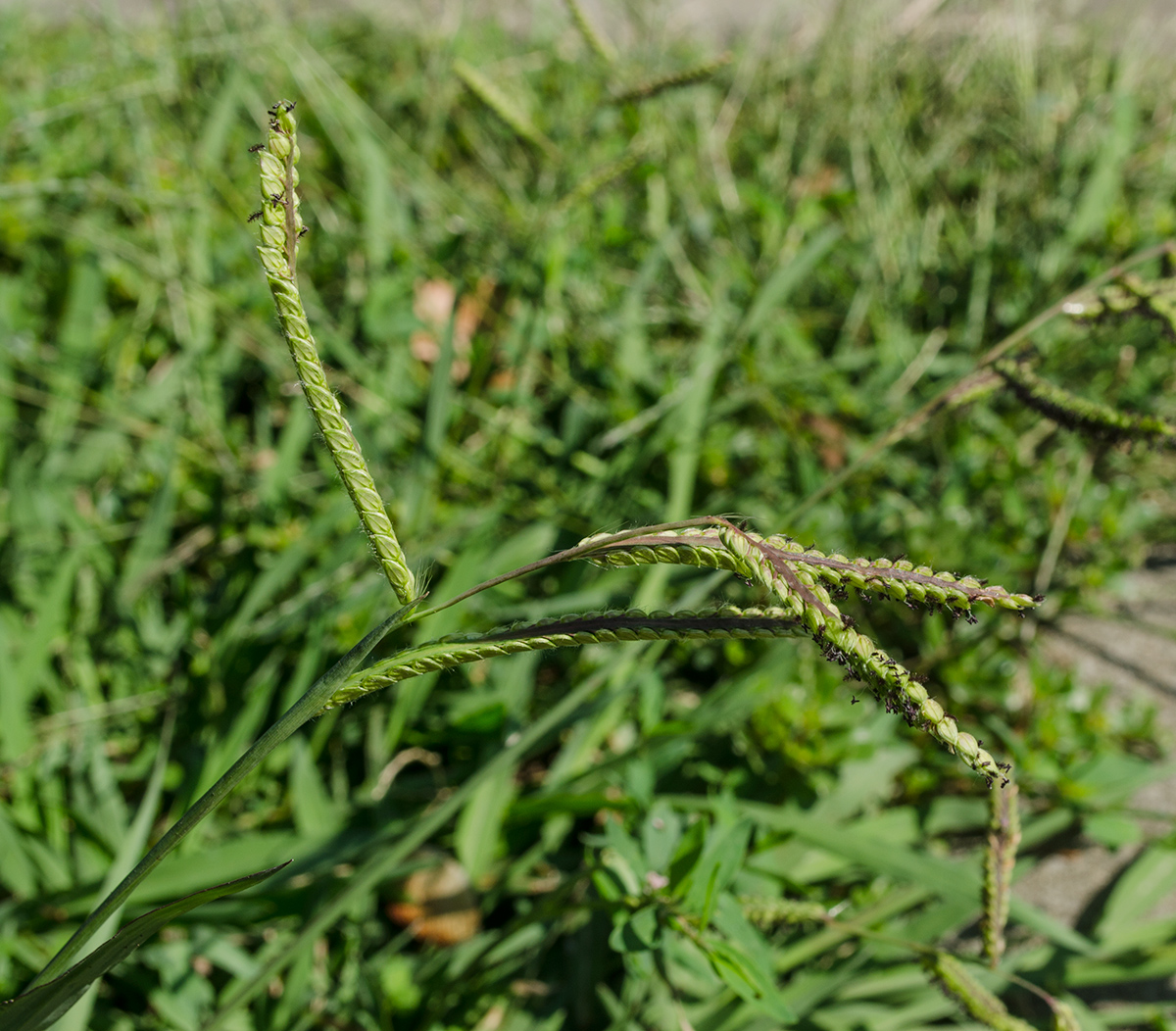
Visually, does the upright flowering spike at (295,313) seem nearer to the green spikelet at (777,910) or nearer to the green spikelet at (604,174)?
the green spikelet at (777,910)

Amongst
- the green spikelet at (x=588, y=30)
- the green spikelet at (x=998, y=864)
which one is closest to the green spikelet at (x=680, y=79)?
the green spikelet at (x=588, y=30)

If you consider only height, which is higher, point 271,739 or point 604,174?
point 604,174

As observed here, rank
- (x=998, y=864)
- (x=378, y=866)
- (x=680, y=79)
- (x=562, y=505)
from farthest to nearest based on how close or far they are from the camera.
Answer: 1. (x=562, y=505)
2. (x=680, y=79)
3. (x=378, y=866)
4. (x=998, y=864)

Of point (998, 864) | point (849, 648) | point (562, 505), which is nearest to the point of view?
point (849, 648)

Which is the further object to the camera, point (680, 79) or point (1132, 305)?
point (680, 79)

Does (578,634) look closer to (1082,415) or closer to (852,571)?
(852,571)

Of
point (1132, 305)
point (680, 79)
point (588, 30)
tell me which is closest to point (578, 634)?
point (1132, 305)
